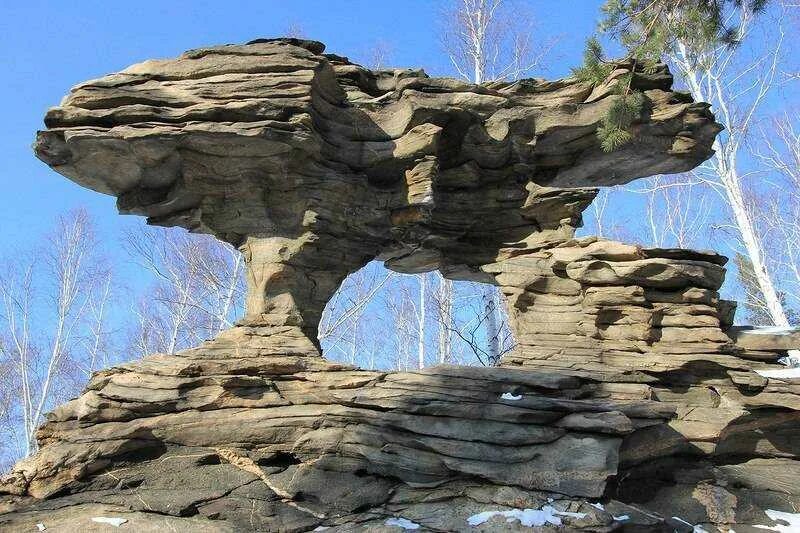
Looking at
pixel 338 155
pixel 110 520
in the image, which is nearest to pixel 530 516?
pixel 110 520

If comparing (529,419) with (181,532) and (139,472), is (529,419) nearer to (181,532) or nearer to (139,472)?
(181,532)

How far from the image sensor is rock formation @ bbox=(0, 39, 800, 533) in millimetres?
7512

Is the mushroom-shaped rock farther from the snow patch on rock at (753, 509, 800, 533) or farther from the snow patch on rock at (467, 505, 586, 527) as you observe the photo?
the snow patch on rock at (753, 509, 800, 533)

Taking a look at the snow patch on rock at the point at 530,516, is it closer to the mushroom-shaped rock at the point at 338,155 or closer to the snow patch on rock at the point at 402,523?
the snow patch on rock at the point at 402,523

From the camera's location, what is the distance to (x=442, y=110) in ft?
34.3

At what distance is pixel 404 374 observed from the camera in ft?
28.3

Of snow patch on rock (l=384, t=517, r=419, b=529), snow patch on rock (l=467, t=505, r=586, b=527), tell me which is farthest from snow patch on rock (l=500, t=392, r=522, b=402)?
snow patch on rock (l=384, t=517, r=419, b=529)

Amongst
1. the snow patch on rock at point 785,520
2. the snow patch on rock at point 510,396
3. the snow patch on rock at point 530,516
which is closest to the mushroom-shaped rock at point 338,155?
the snow patch on rock at point 510,396

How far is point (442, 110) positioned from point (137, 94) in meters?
5.10

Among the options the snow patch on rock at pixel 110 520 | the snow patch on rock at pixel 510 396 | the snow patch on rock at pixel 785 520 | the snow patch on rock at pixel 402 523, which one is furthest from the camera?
the snow patch on rock at pixel 510 396

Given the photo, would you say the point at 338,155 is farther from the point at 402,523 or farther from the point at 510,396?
the point at 402,523

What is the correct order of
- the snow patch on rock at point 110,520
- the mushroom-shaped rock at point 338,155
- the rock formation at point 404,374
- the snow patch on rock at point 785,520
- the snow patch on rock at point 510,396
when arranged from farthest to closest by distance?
the mushroom-shaped rock at point 338,155
the snow patch on rock at point 510,396
the snow patch on rock at point 785,520
the rock formation at point 404,374
the snow patch on rock at point 110,520

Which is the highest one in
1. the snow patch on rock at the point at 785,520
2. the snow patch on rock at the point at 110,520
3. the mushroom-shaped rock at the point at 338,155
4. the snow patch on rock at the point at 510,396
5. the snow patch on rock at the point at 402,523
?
the mushroom-shaped rock at the point at 338,155

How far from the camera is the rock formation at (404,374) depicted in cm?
751
